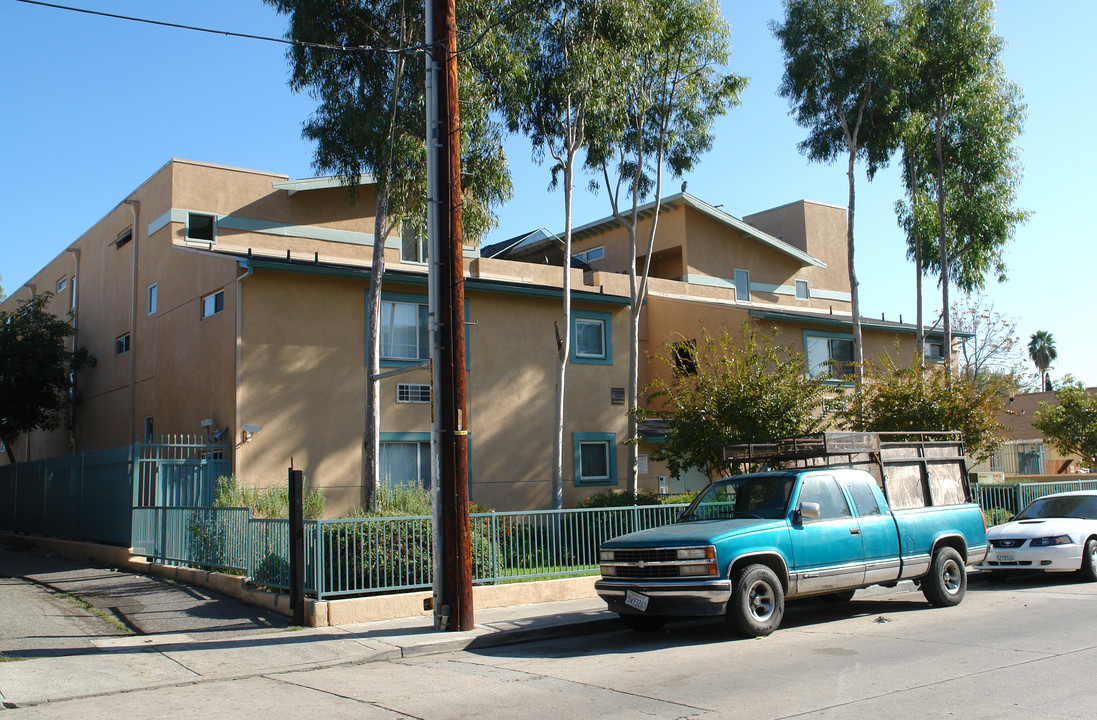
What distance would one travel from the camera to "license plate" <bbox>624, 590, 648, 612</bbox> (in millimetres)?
9805

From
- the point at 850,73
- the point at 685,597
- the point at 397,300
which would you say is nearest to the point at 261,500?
the point at 397,300

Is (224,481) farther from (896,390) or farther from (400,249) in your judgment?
(896,390)

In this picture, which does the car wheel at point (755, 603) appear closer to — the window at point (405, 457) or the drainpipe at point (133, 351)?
the window at point (405, 457)

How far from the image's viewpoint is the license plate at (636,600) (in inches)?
386

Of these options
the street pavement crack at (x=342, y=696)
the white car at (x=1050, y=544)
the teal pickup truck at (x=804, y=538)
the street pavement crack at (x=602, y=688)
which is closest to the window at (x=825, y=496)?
the teal pickup truck at (x=804, y=538)

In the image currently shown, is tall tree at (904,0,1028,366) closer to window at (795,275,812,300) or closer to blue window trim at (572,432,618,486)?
window at (795,275,812,300)

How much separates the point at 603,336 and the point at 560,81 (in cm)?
657

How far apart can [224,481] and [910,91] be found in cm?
2247

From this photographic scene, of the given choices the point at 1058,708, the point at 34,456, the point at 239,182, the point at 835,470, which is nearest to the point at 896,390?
the point at 835,470

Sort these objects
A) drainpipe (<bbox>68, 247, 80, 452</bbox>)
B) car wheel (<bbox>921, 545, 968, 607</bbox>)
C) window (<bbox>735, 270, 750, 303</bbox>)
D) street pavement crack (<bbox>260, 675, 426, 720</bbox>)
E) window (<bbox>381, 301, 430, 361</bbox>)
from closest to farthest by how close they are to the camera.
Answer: street pavement crack (<bbox>260, 675, 426, 720</bbox>), car wheel (<bbox>921, 545, 968, 607</bbox>), window (<bbox>381, 301, 430, 361</bbox>), drainpipe (<bbox>68, 247, 80, 452</bbox>), window (<bbox>735, 270, 750, 303</bbox>)

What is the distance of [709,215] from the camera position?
31219 millimetres

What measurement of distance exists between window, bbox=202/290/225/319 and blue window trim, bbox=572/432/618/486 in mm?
8621

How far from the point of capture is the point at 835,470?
1117 cm

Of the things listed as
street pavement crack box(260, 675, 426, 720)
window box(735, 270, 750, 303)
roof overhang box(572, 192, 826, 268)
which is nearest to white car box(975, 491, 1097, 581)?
street pavement crack box(260, 675, 426, 720)
